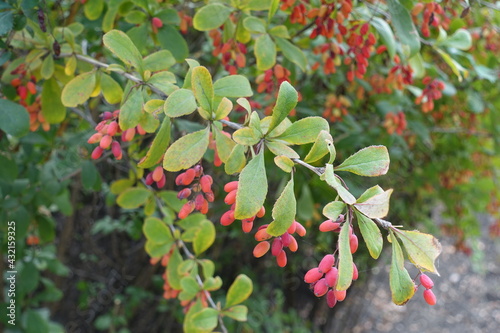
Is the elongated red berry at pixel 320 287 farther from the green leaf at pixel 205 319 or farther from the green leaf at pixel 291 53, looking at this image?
the green leaf at pixel 291 53

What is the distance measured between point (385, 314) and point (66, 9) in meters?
3.55

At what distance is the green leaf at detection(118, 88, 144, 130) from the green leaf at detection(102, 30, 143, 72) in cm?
6

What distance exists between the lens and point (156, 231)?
1180 mm

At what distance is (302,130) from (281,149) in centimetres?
4

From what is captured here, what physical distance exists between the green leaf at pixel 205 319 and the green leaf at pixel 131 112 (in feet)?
1.35

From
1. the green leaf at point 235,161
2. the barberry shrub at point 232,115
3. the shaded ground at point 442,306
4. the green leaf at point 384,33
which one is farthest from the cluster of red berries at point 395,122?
the shaded ground at point 442,306

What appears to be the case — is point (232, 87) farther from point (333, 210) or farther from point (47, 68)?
point (47, 68)

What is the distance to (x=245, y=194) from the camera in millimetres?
646

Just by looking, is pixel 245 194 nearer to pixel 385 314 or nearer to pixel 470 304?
pixel 385 314

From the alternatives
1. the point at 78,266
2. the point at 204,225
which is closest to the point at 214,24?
the point at 204,225

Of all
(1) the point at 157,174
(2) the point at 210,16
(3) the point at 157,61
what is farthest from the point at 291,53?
(1) the point at 157,174

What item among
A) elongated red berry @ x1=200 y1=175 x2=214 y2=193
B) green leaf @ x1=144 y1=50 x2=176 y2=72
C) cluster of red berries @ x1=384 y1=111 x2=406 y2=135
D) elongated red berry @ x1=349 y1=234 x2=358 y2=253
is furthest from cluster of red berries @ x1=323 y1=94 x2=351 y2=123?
elongated red berry @ x1=349 y1=234 x2=358 y2=253

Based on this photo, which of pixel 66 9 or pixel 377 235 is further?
pixel 66 9

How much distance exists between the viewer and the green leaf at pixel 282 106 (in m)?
0.70
